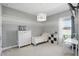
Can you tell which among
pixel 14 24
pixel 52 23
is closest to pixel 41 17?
pixel 52 23

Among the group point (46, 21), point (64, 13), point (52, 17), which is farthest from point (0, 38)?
point (64, 13)

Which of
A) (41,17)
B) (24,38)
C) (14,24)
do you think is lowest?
(24,38)

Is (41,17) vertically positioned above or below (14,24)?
above

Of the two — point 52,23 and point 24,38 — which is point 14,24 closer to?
point 24,38

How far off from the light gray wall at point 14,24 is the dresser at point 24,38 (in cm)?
9

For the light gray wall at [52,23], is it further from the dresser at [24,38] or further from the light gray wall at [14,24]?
the dresser at [24,38]

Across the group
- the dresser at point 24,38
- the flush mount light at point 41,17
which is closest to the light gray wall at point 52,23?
the flush mount light at point 41,17

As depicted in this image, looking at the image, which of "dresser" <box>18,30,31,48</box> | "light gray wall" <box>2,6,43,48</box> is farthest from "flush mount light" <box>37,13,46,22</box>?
"dresser" <box>18,30,31,48</box>

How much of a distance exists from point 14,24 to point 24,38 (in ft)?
1.25

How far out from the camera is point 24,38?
143 centimetres

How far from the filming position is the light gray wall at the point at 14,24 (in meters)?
1.32

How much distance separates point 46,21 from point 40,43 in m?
0.51

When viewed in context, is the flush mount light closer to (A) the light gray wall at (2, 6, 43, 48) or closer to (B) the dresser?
(A) the light gray wall at (2, 6, 43, 48)

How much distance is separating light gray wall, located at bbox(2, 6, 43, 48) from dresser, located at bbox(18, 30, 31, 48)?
88 millimetres
